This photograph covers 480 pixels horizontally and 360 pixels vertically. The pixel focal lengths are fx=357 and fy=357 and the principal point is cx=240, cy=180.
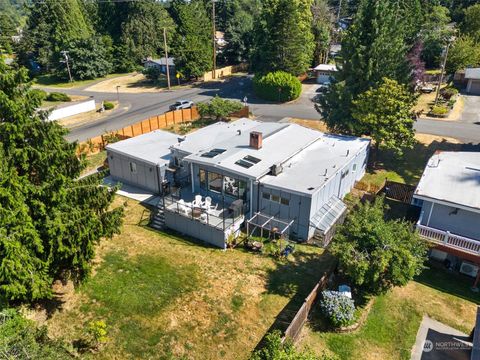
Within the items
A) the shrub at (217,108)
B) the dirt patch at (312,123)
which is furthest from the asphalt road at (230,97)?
the shrub at (217,108)

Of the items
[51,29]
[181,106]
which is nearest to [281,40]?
[181,106]

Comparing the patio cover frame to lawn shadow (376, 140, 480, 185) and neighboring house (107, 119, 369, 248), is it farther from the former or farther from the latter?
lawn shadow (376, 140, 480, 185)

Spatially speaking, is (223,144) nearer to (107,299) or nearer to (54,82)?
(107,299)

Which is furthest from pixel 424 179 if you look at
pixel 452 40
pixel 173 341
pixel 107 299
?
pixel 452 40

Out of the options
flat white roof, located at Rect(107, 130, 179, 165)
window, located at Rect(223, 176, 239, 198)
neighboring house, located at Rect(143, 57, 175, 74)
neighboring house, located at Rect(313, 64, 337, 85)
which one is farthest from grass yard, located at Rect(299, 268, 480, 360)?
neighboring house, located at Rect(143, 57, 175, 74)

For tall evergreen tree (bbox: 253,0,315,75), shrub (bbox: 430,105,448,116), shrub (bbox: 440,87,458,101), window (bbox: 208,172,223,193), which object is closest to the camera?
window (bbox: 208,172,223,193)
